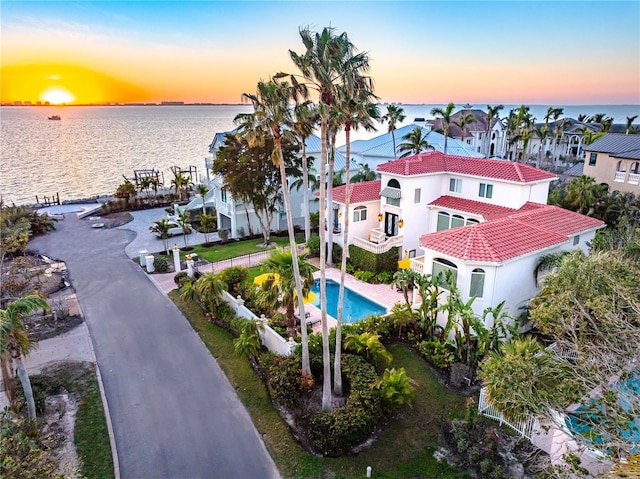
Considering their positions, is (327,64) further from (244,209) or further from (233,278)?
(244,209)

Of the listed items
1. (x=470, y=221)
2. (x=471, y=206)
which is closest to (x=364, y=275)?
(x=470, y=221)

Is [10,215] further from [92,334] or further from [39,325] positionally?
[92,334]

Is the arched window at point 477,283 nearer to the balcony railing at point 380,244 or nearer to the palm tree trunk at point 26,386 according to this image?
the balcony railing at point 380,244

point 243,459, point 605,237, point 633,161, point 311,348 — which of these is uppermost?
point 633,161

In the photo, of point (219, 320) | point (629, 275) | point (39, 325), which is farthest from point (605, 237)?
point (39, 325)

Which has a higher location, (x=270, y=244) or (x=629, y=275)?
(x=629, y=275)

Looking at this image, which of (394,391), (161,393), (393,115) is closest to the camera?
(394,391)
